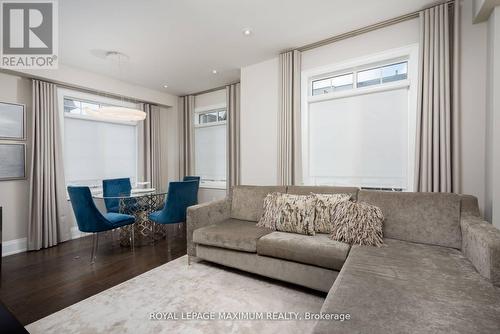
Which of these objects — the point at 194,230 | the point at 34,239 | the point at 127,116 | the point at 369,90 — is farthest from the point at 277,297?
the point at 34,239

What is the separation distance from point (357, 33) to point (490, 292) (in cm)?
283

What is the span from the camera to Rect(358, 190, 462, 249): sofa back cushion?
6.35 ft

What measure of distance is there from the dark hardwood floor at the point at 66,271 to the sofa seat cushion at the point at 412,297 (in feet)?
7.14

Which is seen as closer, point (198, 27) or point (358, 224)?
point (358, 224)

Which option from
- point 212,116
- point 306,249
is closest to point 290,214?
A: point 306,249

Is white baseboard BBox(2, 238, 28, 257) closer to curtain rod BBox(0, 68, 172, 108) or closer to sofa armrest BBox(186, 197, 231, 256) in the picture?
curtain rod BBox(0, 68, 172, 108)

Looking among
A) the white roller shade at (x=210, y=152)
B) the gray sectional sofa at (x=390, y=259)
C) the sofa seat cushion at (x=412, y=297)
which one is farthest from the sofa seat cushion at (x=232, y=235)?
the white roller shade at (x=210, y=152)

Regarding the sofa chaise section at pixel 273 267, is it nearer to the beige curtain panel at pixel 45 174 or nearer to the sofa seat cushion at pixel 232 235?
the sofa seat cushion at pixel 232 235

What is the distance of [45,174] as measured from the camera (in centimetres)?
338

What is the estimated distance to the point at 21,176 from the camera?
330cm

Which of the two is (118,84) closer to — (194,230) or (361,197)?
(194,230)

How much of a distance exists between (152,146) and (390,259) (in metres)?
4.62

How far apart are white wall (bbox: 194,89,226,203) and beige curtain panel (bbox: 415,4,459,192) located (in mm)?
3345

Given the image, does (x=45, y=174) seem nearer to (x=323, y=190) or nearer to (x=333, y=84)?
(x=323, y=190)
